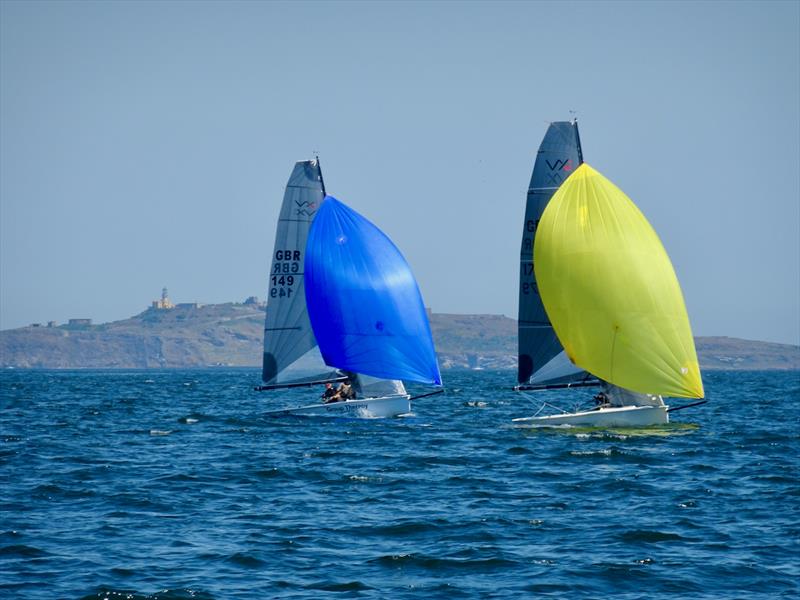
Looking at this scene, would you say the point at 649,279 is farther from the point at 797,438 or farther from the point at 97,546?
the point at 97,546

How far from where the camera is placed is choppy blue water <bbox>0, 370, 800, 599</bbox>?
17328mm

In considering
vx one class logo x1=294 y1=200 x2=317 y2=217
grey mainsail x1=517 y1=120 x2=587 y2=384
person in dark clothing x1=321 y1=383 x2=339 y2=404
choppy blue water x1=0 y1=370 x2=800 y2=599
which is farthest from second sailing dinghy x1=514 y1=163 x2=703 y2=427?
vx one class logo x1=294 y1=200 x2=317 y2=217

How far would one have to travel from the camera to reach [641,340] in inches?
1399

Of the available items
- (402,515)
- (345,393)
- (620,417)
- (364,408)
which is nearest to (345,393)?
(345,393)

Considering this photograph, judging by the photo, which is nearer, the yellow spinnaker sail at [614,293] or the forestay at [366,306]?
the yellow spinnaker sail at [614,293]

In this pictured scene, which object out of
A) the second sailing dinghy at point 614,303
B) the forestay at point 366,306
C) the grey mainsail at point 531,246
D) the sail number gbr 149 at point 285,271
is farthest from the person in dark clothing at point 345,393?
the second sailing dinghy at point 614,303

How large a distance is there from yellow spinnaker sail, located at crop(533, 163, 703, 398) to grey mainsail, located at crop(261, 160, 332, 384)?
11.2 m

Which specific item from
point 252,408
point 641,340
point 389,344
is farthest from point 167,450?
point 252,408

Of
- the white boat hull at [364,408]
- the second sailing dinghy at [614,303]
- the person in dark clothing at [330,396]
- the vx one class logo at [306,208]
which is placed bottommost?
the white boat hull at [364,408]

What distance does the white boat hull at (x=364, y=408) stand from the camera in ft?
138

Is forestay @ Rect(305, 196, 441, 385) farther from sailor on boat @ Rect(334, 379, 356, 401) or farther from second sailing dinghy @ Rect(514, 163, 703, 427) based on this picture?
second sailing dinghy @ Rect(514, 163, 703, 427)

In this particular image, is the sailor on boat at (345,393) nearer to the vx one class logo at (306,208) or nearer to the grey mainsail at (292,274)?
the grey mainsail at (292,274)

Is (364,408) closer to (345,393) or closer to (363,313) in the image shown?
(345,393)

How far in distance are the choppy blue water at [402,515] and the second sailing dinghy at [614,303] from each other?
5.01 feet
